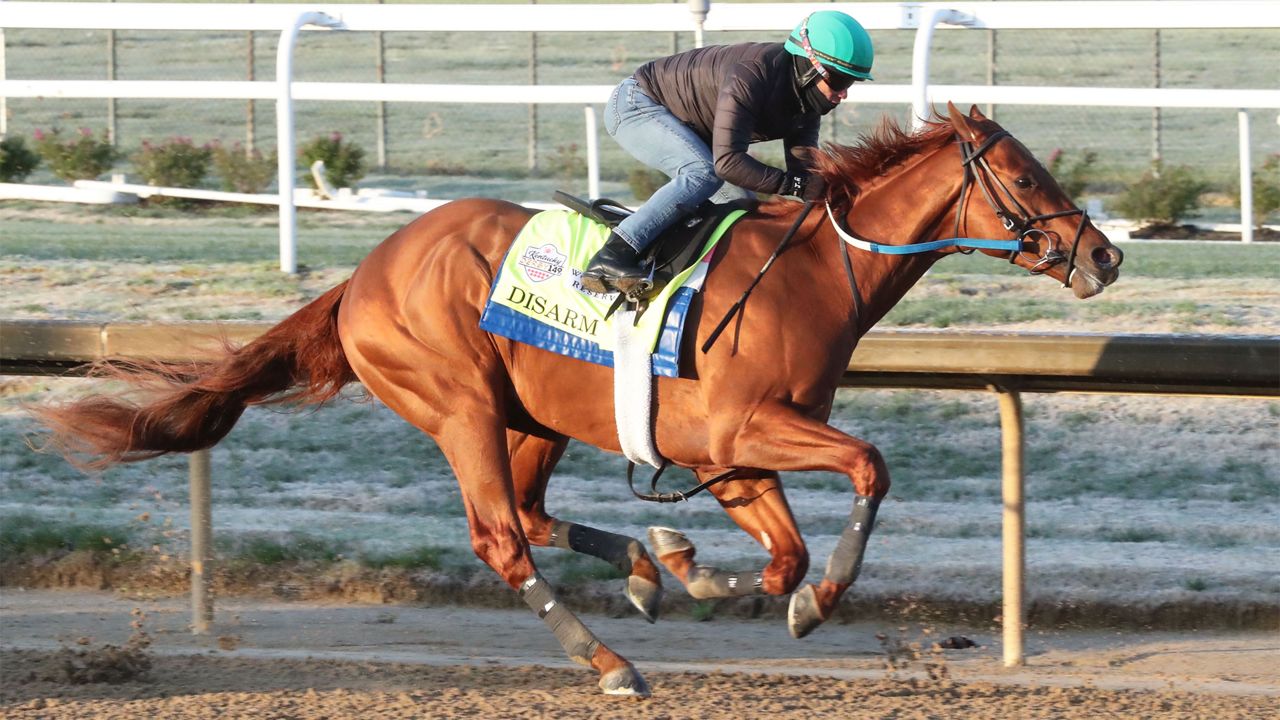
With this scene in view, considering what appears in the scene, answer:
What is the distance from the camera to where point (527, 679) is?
4.86 metres

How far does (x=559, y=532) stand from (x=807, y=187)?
53.4 inches

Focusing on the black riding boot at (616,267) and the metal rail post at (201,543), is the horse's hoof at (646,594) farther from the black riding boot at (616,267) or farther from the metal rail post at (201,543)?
the metal rail post at (201,543)

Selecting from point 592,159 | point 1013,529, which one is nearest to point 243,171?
point 592,159

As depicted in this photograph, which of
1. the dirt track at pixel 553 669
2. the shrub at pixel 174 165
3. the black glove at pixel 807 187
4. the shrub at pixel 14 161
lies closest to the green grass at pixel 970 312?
the dirt track at pixel 553 669

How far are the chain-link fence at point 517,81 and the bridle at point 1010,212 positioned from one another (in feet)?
41.3

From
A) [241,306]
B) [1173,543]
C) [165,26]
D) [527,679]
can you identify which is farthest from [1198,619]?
[165,26]

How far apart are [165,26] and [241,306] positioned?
1.57m

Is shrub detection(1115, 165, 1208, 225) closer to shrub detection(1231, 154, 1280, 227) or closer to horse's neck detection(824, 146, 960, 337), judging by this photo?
shrub detection(1231, 154, 1280, 227)

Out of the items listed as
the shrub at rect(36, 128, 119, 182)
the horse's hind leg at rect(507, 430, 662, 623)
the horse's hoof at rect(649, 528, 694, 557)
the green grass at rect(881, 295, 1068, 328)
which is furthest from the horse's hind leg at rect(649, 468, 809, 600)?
the shrub at rect(36, 128, 119, 182)

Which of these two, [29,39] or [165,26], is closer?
[165,26]

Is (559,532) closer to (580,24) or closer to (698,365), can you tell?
(698,365)

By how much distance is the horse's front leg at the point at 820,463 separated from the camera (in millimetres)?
4383

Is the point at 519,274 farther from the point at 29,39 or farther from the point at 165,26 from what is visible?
the point at 29,39

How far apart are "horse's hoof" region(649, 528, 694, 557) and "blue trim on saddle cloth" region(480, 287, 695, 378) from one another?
1.77 feet
